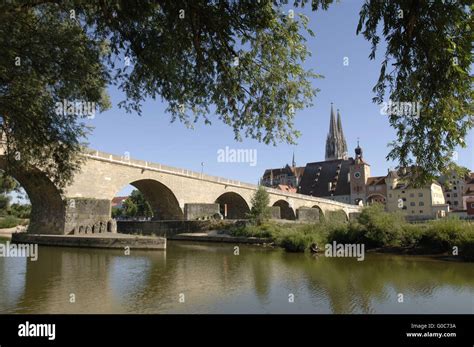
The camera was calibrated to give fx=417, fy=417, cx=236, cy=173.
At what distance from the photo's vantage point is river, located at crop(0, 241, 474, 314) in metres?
8.38

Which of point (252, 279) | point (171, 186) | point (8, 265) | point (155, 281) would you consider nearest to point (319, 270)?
point (252, 279)

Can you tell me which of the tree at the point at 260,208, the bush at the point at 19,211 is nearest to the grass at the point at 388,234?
the tree at the point at 260,208

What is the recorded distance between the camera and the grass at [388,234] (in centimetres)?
1844

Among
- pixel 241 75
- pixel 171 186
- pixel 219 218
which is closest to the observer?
pixel 241 75

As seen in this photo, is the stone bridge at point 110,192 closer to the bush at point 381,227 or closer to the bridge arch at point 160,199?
the bridge arch at point 160,199

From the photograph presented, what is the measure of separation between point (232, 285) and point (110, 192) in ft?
69.8

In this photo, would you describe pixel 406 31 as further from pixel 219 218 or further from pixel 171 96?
pixel 219 218

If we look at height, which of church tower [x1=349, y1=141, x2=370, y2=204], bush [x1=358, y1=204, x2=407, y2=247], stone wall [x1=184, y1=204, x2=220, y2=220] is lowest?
bush [x1=358, y1=204, x2=407, y2=247]

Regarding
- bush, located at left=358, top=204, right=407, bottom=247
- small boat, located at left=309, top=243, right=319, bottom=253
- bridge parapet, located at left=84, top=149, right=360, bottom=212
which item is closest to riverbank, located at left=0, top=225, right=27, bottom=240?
bridge parapet, located at left=84, top=149, right=360, bottom=212

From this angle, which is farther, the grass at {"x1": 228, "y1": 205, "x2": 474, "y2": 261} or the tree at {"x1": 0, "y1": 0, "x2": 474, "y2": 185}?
the grass at {"x1": 228, "y1": 205, "x2": 474, "y2": 261}

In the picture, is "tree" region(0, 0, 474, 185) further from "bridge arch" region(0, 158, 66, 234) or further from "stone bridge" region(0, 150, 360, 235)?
"bridge arch" region(0, 158, 66, 234)

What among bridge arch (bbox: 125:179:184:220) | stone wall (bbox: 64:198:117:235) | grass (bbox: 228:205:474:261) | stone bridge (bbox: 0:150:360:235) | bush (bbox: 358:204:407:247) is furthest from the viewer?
bridge arch (bbox: 125:179:184:220)
